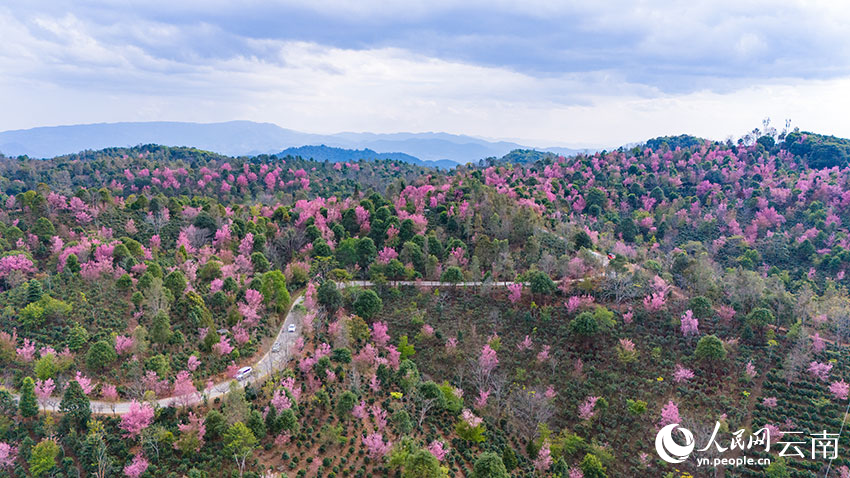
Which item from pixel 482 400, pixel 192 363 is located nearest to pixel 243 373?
pixel 192 363

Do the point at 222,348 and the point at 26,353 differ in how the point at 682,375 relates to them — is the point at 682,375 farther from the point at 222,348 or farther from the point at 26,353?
the point at 26,353

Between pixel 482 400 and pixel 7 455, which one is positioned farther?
pixel 482 400

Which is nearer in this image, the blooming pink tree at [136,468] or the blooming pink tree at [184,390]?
the blooming pink tree at [136,468]

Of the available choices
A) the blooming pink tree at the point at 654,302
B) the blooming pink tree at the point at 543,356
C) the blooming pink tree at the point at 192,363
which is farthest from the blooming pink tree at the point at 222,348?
the blooming pink tree at the point at 654,302

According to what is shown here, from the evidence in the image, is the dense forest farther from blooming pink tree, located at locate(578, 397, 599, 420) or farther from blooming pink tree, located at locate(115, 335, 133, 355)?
blooming pink tree, located at locate(578, 397, 599, 420)

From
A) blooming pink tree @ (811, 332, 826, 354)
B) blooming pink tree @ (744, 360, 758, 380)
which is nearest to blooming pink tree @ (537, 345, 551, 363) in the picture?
blooming pink tree @ (744, 360, 758, 380)

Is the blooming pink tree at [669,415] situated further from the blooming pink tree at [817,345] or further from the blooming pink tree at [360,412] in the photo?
the blooming pink tree at [360,412]
